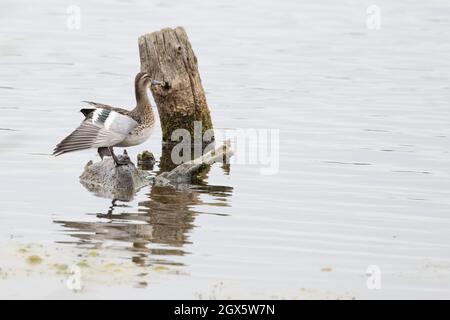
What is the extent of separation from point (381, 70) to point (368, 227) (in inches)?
559

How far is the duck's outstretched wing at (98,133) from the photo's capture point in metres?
13.1

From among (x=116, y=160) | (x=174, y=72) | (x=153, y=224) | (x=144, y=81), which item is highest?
(x=174, y=72)

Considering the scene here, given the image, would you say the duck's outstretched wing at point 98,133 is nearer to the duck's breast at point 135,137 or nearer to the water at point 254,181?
the duck's breast at point 135,137

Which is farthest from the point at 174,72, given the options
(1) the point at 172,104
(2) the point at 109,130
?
(2) the point at 109,130

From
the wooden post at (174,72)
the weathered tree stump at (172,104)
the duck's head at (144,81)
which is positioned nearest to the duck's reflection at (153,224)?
the weathered tree stump at (172,104)

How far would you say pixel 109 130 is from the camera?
13172 millimetres

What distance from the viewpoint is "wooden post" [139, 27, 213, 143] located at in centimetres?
1492

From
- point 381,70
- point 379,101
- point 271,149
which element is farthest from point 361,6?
point 271,149

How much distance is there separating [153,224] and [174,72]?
3.95 metres

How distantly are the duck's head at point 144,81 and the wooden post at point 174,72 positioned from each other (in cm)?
37

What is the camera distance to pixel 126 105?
20.4 m

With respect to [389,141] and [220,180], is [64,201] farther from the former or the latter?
[389,141]

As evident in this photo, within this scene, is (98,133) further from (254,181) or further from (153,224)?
(254,181)

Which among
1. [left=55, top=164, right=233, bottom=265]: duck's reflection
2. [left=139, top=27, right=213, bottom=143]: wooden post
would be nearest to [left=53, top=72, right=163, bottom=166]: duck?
[left=55, top=164, right=233, bottom=265]: duck's reflection
